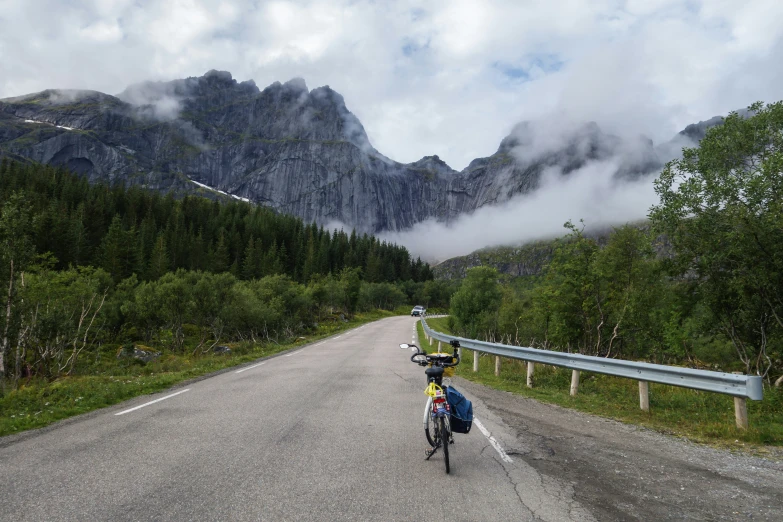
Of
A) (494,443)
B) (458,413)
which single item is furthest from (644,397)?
(458,413)

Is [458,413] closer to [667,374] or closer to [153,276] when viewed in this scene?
[667,374]

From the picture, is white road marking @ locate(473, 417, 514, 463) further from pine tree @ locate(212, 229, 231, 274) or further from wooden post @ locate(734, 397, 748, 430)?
pine tree @ locate(212, 229, 231, 274)

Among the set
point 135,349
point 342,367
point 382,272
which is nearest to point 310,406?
point 342,367

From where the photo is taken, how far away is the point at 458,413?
5359 mm

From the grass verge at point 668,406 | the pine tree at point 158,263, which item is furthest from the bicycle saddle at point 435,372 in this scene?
the pine tree at point 158,263

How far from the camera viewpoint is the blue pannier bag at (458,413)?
5332mm

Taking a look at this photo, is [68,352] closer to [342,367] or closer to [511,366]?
[342,367]

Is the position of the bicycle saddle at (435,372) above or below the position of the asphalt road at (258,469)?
above

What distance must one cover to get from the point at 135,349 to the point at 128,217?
76168 mm

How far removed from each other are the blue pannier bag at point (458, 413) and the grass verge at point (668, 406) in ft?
14.1

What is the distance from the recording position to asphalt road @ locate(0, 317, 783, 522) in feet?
12.8

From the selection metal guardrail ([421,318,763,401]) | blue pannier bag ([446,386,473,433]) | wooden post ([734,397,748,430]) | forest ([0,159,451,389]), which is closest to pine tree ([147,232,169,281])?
forest ([0,159,451,389])

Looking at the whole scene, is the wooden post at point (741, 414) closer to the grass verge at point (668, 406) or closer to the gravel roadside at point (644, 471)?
the grass verge at point (668, 406)

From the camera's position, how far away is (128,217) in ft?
320
